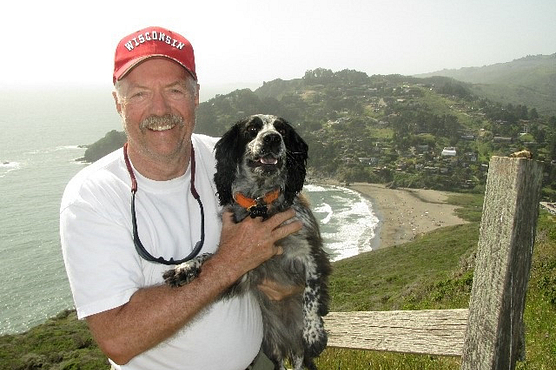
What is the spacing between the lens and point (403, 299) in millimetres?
15836

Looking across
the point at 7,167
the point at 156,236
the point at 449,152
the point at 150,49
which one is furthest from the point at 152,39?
the point at 449,152

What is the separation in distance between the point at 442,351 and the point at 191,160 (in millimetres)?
2104

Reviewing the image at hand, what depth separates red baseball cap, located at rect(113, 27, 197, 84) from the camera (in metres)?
3.07

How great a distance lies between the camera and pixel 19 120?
172375mm

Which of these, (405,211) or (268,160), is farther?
(405,211)

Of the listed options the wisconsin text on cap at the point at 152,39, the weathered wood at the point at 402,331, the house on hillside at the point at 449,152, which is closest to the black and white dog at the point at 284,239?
the weathered wood at the point at 402,331

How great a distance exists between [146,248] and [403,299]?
14.4 metres

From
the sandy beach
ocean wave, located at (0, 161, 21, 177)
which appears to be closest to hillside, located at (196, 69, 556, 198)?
the sandy beach

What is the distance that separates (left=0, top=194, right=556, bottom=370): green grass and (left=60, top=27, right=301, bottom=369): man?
1.51 m

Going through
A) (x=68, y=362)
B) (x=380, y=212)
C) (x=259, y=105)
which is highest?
(x=259, y=105)

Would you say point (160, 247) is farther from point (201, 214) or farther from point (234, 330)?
point (234, 330)

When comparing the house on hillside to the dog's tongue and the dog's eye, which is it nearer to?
the dog's eye

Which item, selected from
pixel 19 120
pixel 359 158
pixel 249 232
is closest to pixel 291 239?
pixel 249 232

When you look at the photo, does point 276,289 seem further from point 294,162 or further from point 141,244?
point 141,244
